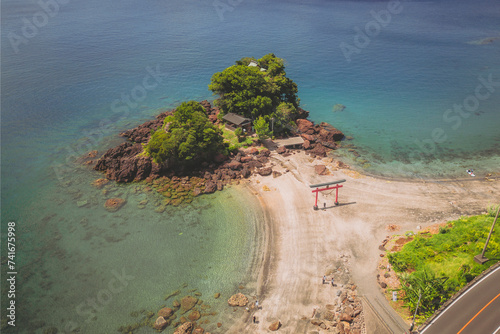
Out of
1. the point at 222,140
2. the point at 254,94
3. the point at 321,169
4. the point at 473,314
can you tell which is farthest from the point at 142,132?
the point at 473,314

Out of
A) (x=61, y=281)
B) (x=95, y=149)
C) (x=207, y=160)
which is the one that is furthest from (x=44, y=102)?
(x=61, y=281)

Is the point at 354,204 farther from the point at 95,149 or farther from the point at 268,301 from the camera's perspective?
the point at 95,149

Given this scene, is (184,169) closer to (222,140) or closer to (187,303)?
(222,140)

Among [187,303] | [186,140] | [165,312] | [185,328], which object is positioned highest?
[186,140]

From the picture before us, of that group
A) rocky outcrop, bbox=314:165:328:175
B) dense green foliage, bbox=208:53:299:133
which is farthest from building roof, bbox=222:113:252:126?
rocky outcrop, bbox=314:165:328:175

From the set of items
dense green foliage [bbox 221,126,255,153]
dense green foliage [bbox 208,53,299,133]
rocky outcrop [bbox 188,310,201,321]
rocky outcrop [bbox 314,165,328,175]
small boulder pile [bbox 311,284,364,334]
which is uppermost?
dense green foliage [bbox 208,53,299,133]

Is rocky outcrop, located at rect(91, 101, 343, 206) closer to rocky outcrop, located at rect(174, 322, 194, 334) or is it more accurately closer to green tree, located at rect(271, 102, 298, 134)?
green tree, located at rect(271, 102, 298, 134)

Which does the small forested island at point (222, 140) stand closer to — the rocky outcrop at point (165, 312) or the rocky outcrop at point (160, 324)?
the rocky outcrop at point (165, 312)
